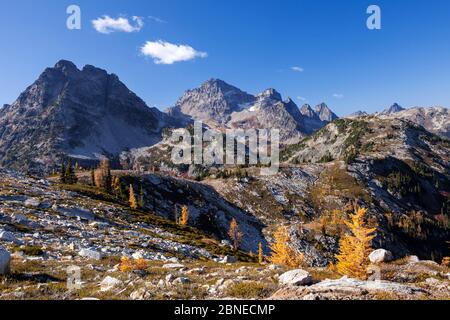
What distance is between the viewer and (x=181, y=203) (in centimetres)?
15888

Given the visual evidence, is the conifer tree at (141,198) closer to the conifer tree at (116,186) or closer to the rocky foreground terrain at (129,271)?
the conifer tree at (116,186)

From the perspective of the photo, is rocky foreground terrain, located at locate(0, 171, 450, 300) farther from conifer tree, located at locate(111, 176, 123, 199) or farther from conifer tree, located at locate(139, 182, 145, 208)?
conifer tree, located at locate(111, 176, 123, 199)

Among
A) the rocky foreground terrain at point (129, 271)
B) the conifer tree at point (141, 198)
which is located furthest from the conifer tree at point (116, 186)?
the rocky foreground terrain at point (129, 271)

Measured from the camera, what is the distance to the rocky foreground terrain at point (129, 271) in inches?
684

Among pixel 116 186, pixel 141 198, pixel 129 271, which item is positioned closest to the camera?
pixel 129 271

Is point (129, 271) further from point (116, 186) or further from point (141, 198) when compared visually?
point (116, 186)

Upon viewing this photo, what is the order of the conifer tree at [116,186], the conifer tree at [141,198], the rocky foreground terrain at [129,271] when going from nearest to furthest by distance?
1. the rocky foreground terrain at [129,271]
2. the conifer tree at [141,198]
3. the conifer tree at [116,186]

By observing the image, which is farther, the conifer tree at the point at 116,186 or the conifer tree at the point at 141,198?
the conifer tree at the point at 116,186

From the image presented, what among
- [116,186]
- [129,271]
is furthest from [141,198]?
[129,271]

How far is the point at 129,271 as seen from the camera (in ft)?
82.4

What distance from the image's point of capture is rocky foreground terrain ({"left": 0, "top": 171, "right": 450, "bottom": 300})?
17375 mm

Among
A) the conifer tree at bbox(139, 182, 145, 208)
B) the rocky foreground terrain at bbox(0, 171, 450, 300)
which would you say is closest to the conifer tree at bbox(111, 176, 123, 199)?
the conifer tree at bbox(139, 182, 145, 208)
